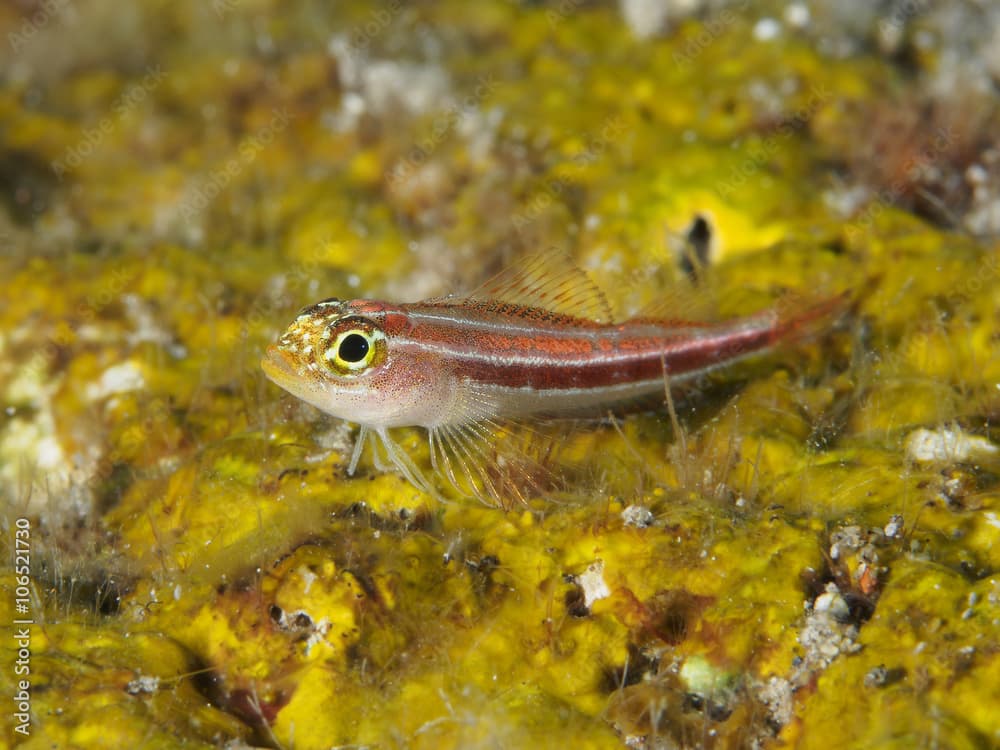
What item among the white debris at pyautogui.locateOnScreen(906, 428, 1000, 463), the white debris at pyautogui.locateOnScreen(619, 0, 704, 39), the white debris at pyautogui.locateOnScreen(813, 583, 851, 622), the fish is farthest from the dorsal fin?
the white debris at pyautogui.locateOnScreen(619, 0, 704, 39)

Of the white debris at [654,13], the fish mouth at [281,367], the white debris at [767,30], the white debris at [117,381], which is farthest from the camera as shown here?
the white debris at [654,13]

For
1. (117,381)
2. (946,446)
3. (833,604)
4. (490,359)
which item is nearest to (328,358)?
(490,359)

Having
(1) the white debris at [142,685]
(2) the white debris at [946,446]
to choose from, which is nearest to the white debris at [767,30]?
(2) the white debris at [946,446]

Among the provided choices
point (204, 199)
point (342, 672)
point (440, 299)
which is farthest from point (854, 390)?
point (204, 199)

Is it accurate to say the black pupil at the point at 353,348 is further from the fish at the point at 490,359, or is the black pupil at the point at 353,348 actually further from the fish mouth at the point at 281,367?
the fish mouth at the point at 281,367

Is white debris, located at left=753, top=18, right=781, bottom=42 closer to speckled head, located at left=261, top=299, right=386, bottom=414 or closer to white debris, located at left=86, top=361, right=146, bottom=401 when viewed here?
speckled head, located at left=261, top=299, right=386, bottom=414

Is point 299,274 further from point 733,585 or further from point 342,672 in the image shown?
point 733,585
